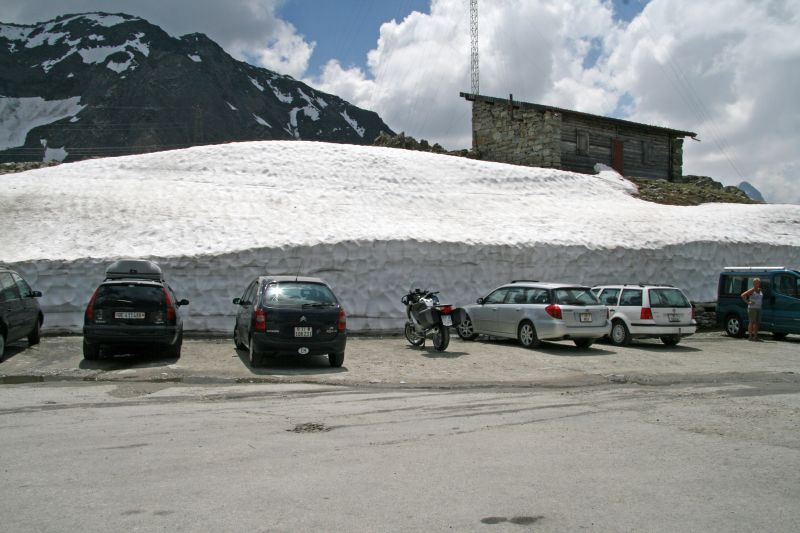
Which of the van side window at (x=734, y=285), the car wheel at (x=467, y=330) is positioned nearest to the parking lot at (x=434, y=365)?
the car wheel at (x=467, y=330)

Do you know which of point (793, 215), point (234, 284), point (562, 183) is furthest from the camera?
point (562, 183)

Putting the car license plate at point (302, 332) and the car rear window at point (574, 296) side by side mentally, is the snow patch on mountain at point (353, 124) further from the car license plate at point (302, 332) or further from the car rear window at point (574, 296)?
the car license plate at point (302, 332)

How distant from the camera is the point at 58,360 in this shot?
11.9 m

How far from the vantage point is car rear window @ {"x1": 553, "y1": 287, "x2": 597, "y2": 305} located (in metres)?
14.1

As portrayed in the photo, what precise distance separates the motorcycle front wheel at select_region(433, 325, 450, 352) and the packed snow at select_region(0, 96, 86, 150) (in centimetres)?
10239

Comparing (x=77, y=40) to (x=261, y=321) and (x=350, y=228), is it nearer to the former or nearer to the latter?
(x=350, y=228)

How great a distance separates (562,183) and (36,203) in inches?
791

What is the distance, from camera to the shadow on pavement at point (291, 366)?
36.4ft

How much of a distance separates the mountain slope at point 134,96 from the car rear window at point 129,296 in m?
73.8

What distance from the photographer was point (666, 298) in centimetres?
1570

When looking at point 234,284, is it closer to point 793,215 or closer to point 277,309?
point 277,309

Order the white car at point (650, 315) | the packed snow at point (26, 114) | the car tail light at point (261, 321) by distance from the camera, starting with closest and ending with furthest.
→ the car tail light at point (261, 321), the white car at point (650, 315), the packed snow at point (26, 114)

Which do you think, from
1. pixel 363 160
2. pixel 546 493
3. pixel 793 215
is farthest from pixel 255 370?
pixel 793 215

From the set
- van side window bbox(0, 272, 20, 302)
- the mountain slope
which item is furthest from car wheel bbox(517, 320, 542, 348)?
the mountain slope
